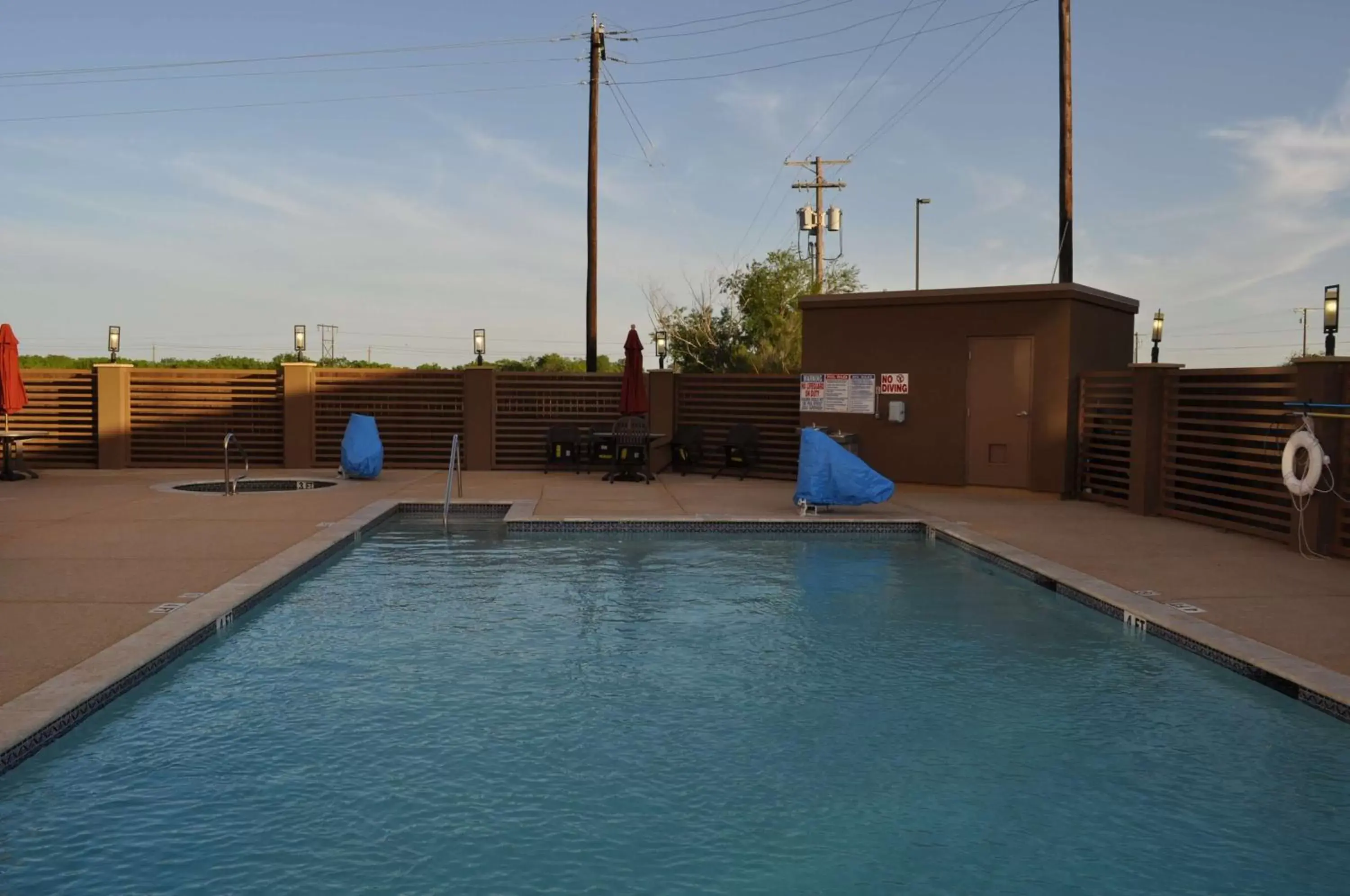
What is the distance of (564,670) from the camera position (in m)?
5.88

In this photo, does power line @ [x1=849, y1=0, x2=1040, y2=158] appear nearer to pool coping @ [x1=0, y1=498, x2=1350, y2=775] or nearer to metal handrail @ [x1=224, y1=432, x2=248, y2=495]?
pool coping @ [x1=0, y1=498, x2=1350, y2=775]

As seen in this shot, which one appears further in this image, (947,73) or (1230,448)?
(947,73)

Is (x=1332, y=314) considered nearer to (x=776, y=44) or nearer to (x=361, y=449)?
(x=361, y=449)

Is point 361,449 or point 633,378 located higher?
point 633,378

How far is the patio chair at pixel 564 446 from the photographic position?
16641 mm

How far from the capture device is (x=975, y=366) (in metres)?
13.9

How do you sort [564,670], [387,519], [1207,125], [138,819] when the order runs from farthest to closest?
[1207,125], [387,519], [564,670], [138,819]

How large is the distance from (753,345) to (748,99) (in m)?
8.67

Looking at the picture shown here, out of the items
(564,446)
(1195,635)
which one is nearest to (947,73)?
(564,446)

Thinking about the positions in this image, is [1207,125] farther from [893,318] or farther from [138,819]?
[138,819]

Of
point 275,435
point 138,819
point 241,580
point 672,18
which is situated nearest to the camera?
point 138,819

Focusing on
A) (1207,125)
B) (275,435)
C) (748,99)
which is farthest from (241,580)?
(748,99)

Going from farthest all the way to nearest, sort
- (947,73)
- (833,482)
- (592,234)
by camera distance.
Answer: (947,73) < (592,234) < (833,482)

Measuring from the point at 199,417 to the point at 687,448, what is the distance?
8.02 meters
